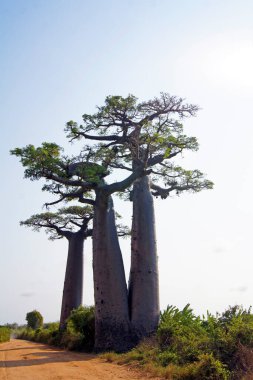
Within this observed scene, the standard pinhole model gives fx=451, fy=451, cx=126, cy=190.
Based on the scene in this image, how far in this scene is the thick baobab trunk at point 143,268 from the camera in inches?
357

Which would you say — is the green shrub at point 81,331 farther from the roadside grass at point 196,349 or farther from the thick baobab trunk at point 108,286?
the thick baobab trunk at point 108,286

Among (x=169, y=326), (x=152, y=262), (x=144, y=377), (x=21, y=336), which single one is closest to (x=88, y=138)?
(x=152, y=262)

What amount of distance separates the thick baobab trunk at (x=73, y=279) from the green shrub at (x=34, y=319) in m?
9.42

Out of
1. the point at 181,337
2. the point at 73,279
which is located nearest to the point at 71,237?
the point at 73,279

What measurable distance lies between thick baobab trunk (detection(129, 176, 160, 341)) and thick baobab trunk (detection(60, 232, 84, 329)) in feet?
16.5

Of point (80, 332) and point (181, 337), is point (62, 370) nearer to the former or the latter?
point (181, 337)

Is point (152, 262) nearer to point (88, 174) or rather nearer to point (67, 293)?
point (88, 174)

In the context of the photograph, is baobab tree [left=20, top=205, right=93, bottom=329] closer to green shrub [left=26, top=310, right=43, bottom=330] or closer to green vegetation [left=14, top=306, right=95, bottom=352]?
green vegetation [left=14, top=306, right=95, bottom=352]

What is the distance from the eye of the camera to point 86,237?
15.1 meters

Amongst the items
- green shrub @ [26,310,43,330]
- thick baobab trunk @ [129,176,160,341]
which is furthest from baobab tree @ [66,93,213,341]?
green shrub @ [26,310,43,330]

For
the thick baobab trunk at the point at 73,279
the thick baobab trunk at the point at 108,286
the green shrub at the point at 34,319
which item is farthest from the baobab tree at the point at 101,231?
the green shrub at the point at 34,319

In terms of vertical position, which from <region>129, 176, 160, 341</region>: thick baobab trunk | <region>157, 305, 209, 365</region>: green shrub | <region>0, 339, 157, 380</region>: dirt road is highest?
<region>129, 176, 160, 341</region>: thick baobab trunk

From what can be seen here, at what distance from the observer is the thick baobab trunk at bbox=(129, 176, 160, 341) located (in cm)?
906

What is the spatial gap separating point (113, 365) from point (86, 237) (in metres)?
8.37
